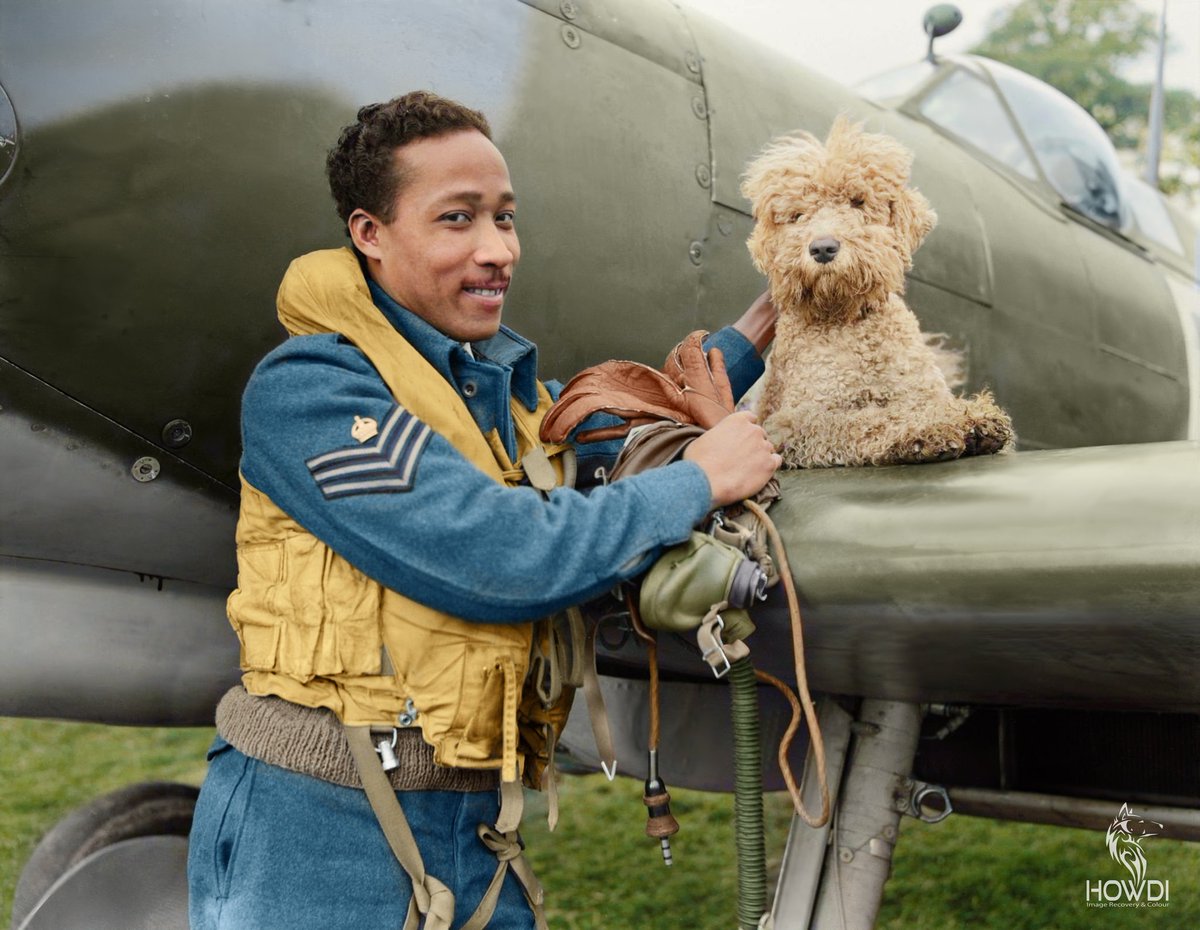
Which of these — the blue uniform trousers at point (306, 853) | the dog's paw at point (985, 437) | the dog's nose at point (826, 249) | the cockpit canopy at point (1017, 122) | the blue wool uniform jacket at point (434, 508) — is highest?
the cockpit canopy at point (1017, 122)

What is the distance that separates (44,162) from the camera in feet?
5.03

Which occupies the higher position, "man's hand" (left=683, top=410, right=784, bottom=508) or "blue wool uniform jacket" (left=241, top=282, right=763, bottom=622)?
"man's hand" (left=683, top=410, right=784, bottom=508)

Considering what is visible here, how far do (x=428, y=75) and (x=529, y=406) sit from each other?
58cm

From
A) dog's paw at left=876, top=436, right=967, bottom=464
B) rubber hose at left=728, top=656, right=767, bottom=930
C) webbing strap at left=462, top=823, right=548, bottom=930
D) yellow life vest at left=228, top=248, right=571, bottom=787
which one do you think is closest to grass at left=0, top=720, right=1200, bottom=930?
webbing strap at left=462, top=823, right=548, bottom=930

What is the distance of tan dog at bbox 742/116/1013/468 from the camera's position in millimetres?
1597

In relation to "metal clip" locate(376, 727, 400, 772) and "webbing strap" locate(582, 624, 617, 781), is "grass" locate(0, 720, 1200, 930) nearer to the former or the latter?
"webbing strap" locate(582, 624, 617, 781)

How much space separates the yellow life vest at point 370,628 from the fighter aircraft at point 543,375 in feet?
0.98

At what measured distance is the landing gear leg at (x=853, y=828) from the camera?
1.80m

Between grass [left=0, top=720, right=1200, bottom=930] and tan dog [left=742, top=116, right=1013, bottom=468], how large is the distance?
2250 mm

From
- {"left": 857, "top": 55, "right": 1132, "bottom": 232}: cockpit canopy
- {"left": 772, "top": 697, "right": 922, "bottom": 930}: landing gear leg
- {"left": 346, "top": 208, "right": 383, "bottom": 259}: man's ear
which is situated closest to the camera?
{"left": 346, "top": 208, "right": 383, "bottom": 259}: man's ear

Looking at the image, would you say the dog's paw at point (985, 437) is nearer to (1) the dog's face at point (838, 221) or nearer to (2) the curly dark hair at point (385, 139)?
(1) the dog's face at point (838, 221)

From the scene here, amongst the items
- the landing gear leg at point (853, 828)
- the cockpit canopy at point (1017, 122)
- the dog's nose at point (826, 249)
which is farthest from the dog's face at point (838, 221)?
the cockpit canopy at point (1017, 122)

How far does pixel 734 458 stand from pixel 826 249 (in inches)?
13.2

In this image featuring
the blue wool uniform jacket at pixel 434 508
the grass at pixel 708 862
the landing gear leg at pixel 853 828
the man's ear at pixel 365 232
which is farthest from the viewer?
the grass at pixel 708 862
